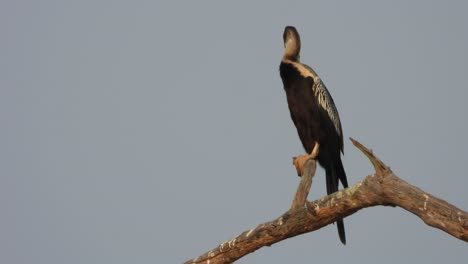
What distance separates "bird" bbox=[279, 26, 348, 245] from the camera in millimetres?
8250

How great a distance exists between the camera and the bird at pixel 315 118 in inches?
325

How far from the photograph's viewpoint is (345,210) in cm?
580

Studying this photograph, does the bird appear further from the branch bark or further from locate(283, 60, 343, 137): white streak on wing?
the branch bark

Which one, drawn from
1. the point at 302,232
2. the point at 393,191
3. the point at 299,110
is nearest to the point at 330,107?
the point at 299,110

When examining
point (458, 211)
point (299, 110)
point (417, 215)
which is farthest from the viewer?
point (299, 110)

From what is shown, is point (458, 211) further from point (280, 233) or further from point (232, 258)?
point (232, 258)

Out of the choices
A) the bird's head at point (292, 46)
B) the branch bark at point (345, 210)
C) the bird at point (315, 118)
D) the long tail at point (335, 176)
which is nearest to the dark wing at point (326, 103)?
the bird at point (315, 118)

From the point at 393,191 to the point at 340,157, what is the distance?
310cm

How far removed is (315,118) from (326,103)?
268 mm

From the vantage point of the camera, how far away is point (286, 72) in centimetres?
848

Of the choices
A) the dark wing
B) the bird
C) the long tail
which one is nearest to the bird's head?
the bird

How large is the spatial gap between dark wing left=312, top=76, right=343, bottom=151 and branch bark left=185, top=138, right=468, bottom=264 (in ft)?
5.05

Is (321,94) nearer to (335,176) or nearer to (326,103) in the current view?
(326,103)

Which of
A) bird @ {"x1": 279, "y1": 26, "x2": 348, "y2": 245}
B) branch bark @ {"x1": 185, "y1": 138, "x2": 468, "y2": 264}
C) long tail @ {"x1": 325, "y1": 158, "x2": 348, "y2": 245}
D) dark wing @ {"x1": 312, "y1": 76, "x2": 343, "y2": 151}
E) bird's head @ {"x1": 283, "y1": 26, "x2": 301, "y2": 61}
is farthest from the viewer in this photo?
bird's head @ {"x1": 283, "y1": 26, "x2": 301, "y2": 61}
